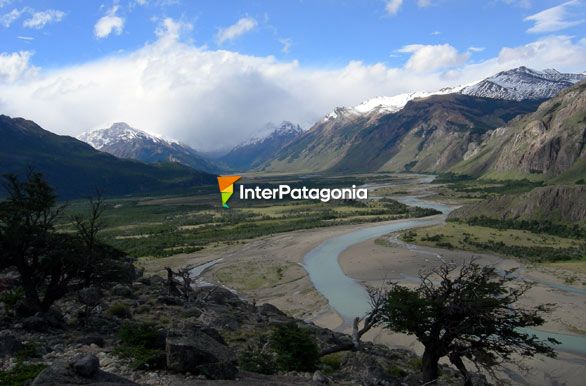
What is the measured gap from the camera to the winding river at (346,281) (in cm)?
4937

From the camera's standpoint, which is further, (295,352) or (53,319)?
(53,319)

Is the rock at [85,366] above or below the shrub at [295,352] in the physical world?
above

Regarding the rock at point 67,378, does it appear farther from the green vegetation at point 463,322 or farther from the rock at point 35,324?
the green vegetation at point 463,322

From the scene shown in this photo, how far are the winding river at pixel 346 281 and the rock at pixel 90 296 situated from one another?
2949cm

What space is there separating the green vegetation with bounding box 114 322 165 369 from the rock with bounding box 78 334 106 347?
89 cm

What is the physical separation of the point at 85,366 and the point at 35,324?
12.2 metres

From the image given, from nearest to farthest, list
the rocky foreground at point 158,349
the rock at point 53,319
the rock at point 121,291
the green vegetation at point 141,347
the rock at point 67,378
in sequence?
the rock at point 67,378 → the rocky foreground at point 158,349 → the green vegetation at point 141,347 → the rock at point 53,319 → the rock at point 121,291

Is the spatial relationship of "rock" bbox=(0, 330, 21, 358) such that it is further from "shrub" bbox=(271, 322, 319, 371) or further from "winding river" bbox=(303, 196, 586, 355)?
"winding river" bbox=(303, 196, 586, 355)

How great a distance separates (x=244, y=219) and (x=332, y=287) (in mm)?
93338

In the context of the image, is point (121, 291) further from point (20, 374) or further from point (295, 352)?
point (20, 374)

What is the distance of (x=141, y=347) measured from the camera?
74.4 ft

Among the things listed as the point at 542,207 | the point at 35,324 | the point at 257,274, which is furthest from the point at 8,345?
the point at 542,207

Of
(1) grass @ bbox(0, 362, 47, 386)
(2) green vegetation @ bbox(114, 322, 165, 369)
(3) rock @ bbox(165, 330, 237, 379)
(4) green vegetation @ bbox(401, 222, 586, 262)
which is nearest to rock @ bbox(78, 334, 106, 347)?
(2) green vegetation @ bbox(114, 322, 165, 369)

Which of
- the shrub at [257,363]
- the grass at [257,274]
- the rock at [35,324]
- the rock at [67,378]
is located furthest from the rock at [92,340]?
the grass at [257,274]
